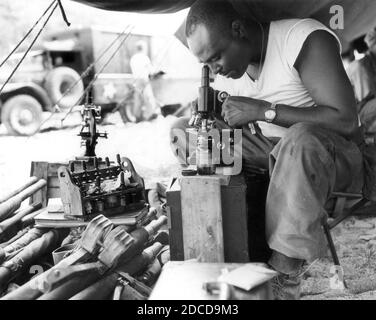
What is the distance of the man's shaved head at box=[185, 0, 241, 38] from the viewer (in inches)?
80.7

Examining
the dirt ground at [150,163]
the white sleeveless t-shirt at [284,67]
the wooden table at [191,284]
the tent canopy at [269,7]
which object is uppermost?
the tent canopy at [269,7]

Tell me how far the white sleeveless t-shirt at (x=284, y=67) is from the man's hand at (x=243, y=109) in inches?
10.5

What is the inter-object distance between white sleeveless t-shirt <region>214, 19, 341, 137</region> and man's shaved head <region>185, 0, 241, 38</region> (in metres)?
0.24

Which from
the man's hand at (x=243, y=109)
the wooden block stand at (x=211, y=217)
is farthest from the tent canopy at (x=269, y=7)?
the wooden block stand at (x=211, y=217)

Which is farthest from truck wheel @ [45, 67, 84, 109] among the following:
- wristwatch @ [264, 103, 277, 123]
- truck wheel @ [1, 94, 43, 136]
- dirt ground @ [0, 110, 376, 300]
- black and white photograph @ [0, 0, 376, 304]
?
wristwatch @ [264, 103, 277, 123]

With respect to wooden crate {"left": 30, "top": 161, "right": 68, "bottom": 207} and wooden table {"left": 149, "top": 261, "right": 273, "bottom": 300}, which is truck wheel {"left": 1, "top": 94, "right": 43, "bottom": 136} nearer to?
wooden crate {"left": 30, "top": 161, "right": 68, "bottom": 207}

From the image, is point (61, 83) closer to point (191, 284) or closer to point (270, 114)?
point (270, 114)

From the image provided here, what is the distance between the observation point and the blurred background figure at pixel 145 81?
345 inches

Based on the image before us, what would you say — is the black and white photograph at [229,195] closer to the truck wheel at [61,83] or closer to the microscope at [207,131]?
the microscope at [207,131]

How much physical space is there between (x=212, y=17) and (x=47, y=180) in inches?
60.6

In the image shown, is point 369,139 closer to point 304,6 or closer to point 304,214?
point 304,6
